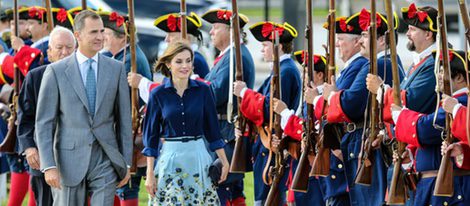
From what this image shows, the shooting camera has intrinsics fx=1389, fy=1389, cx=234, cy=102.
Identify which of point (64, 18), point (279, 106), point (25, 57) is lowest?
point (279, 106)

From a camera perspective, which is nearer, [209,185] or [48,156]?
[48,156]

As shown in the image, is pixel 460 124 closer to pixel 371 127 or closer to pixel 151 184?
pixel 371 127

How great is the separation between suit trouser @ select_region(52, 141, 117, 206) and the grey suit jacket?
53 millimetres

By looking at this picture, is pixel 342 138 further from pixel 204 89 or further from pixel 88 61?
pixel 88 61

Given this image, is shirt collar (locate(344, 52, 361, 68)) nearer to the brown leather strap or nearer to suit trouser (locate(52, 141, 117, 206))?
the brown leather strap

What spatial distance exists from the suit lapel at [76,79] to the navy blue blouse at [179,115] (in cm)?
88

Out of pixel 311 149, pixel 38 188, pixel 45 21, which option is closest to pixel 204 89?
pixel 311 149

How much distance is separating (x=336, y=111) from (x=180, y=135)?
120cm

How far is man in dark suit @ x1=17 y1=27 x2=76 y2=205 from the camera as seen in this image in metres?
10.1

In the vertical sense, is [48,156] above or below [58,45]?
below

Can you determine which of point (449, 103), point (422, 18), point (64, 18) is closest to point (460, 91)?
point (449, 103)

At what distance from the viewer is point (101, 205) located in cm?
Answer: 962

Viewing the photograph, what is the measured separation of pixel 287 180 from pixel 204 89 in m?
1.12

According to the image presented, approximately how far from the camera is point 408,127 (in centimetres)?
920
